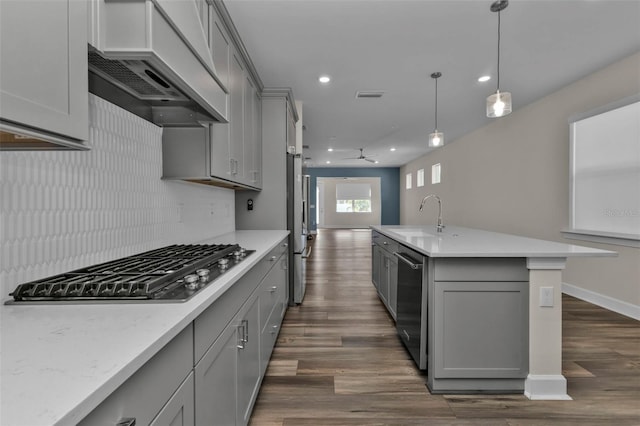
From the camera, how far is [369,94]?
4344 mm

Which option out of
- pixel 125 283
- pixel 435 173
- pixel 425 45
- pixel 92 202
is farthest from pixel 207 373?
pixel 435 173

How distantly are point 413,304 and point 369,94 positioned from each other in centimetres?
306

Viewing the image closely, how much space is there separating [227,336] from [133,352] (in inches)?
25.6

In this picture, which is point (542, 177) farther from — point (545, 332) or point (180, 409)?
point (180, 409)

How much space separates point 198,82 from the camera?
1.39 metres

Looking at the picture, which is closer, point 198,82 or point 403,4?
point 198,82

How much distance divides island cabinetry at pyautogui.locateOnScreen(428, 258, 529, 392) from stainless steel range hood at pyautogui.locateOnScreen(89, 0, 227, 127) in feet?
5.31

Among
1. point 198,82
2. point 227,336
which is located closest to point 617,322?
point 227,336

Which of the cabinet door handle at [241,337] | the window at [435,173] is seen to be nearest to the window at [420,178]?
the window at [435,173]

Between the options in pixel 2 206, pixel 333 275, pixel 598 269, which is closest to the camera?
pixel 2 206

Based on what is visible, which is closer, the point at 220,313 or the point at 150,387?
the point at 150,387

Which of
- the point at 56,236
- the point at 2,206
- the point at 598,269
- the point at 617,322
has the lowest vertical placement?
the point at 617,322

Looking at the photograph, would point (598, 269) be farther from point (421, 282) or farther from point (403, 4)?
point (403, 4)

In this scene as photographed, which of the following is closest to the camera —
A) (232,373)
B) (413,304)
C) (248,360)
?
(232,373)
